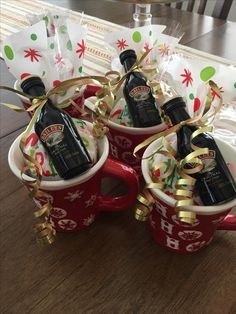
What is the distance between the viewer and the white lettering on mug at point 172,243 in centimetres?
38

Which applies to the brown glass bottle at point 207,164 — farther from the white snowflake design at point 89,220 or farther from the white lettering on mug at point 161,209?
the white snowflake design at point 89,220

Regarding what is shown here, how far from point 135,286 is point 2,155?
12.6 inches

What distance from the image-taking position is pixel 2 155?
546 millimetres

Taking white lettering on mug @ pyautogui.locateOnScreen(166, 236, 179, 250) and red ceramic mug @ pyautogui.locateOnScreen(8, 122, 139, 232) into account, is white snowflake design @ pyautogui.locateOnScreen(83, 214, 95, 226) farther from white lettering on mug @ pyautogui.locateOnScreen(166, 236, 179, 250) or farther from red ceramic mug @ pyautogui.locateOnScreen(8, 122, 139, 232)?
white lettering on mug @ pyautogui.locateOnScreen(166, 236, 179, 250)

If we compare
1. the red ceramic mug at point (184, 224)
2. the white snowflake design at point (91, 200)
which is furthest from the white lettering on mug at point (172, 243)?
the white snowflake design at point (91, 200)

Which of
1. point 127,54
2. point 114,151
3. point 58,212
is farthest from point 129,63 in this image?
point 58,212

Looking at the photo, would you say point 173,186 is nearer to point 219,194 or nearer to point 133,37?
point 219,194

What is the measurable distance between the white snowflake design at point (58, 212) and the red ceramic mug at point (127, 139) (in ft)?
0.41

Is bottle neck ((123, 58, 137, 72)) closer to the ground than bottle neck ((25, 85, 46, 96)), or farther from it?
farther from it

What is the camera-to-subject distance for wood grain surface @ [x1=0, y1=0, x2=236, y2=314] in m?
0.36

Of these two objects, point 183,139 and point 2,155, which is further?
point 2,155

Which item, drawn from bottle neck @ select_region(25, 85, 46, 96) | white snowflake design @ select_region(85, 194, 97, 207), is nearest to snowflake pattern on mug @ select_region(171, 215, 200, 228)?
white snowflake design @ select_region(85, 194, 97, 207)

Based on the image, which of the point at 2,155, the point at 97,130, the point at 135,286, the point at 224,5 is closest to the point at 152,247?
the point at 135,286

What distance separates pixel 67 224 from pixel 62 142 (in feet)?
0.41
